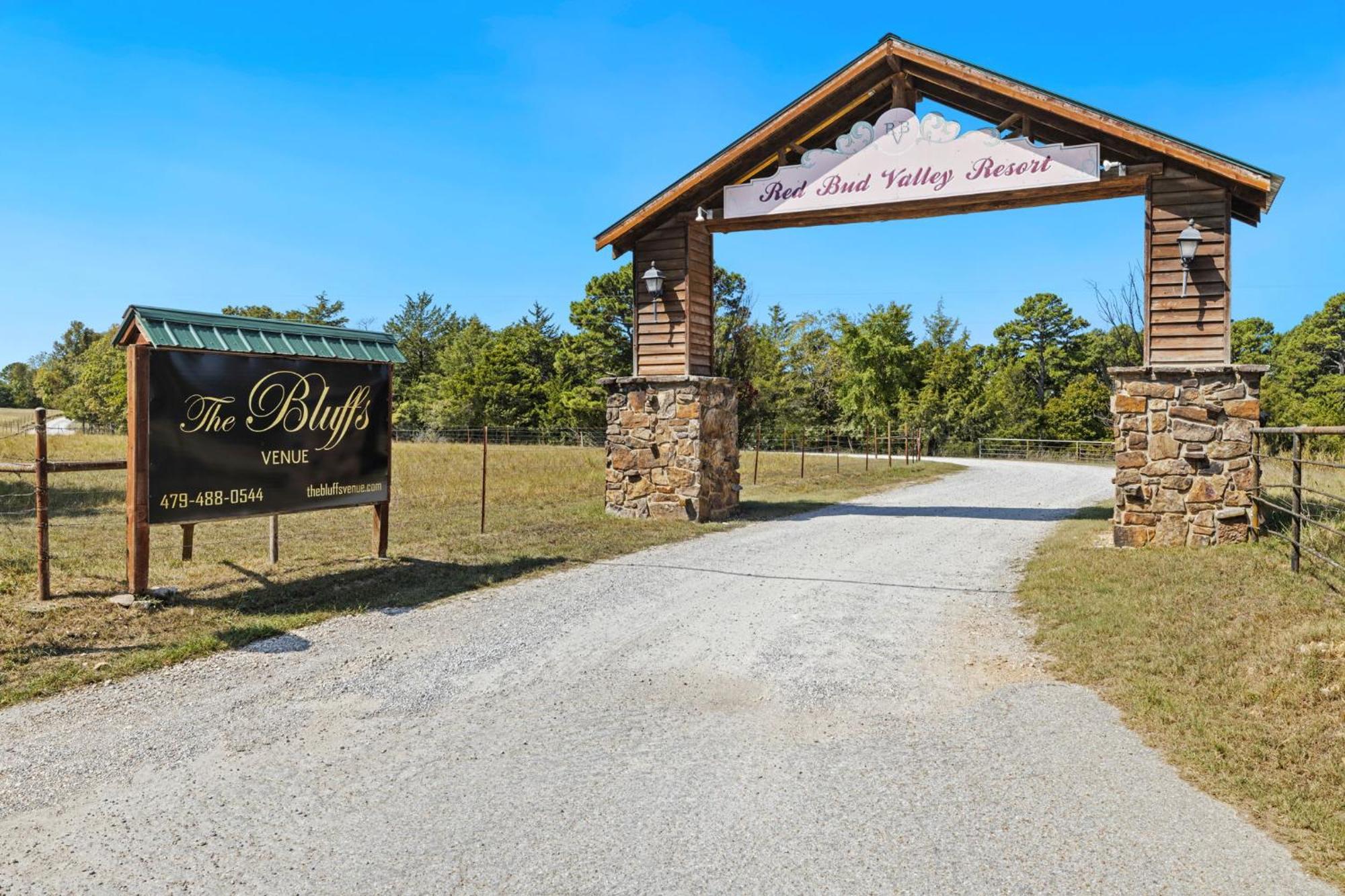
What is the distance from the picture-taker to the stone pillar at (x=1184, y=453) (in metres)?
9.79

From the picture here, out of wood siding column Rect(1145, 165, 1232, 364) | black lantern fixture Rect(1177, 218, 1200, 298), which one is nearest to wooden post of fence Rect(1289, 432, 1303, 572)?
wood siding column Rect(1145, 165, 1232, 364)

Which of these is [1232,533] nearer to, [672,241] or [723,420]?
[723,420]

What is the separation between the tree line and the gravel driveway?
1419 inches

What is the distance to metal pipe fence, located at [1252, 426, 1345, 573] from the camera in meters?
7.18

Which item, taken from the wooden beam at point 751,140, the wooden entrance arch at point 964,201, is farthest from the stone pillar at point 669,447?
the wooden beam at point 751,140

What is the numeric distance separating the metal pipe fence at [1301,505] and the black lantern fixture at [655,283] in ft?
25.9

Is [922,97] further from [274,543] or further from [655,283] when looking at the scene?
[274,543]

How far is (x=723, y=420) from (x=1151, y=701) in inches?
360

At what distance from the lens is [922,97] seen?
1196 centimetres

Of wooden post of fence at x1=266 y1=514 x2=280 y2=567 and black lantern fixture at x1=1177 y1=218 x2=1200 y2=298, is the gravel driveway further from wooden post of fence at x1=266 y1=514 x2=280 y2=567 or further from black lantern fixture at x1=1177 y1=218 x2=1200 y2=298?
black lantern fixture at x1=1177 y1=218 x2=1200 y2=298

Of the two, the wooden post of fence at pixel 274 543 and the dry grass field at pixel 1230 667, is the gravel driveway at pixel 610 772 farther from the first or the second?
the wooden post of fence at pixel 274 543

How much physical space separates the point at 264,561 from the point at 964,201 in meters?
9.66

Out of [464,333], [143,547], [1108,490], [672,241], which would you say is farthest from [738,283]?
[143,547]

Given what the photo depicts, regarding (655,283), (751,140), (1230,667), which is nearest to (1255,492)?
(1230,667)
